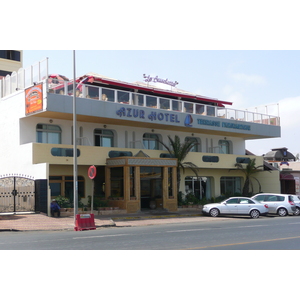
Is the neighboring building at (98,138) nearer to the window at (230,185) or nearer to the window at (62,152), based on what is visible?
the window at (62,152)

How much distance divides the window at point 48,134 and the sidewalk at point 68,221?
5.64m

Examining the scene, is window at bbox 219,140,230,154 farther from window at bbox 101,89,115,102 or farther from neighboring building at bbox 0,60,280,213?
window at bbox 101,89,115,102

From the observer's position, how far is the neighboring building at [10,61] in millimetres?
50281

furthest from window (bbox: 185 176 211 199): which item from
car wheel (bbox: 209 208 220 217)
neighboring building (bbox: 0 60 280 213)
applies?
car wheel (bbox: 209 208 220 217)

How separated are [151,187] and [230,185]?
11.3 meters

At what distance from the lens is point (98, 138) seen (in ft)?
100

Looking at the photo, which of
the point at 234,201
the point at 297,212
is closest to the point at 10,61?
the point at 234,201

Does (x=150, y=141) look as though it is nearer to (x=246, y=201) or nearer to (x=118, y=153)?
(x=118, y=153)

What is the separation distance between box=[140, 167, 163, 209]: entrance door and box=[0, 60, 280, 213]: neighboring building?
7cm

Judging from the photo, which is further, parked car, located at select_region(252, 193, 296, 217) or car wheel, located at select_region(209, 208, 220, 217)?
parked car, located at select_region(252, 193, 296, 217)

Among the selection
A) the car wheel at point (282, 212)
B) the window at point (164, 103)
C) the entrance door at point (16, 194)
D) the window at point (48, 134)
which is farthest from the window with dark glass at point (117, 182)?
the car wheel at point (282, 212)

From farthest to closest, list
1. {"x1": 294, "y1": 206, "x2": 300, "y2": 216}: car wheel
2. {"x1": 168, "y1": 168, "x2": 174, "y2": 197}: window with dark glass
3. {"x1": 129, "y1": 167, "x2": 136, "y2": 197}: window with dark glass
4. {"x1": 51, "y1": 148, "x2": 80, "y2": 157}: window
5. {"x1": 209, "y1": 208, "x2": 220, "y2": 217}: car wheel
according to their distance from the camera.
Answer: {"x1": 168, "y1": 168, "x2": 174, "y2": 197}: window with dark glass < {"x1": 294, "y1": 206, "x2": 300, "y2": 216}: car wheel < {"x1": 129, "y1": 167, "x2": 136, "y2": 197}: window with dark glass < {"x1": 209, "y1": 208, "x2": 220, "y2": 217}: car wheel < {"x1": 51, "y1": 148, "x2": 80, "y2": 157}: window

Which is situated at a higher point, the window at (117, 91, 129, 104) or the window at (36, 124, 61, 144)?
the window at (117, 91, 129, 104)

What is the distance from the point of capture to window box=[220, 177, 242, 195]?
3834cm
